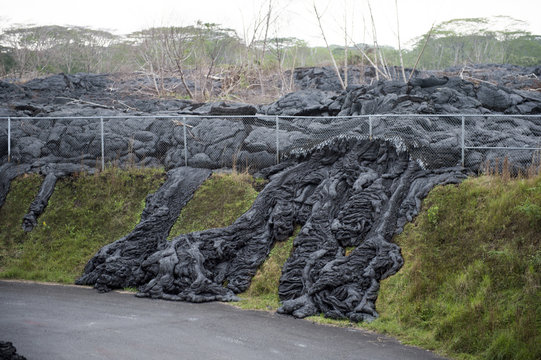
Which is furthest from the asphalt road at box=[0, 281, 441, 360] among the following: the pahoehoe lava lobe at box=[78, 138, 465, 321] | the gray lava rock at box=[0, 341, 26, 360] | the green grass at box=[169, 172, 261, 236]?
the green grass at box=[169, 172, 261, 236]

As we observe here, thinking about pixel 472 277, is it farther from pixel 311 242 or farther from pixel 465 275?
pixel 311 242

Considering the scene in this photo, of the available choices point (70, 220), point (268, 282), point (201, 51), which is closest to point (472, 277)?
point (268, 282)

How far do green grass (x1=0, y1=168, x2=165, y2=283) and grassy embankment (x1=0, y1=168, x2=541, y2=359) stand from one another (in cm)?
13

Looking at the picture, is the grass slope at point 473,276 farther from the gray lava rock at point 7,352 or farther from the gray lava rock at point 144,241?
the gray lava rock at point 144,241

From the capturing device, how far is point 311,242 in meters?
12.0

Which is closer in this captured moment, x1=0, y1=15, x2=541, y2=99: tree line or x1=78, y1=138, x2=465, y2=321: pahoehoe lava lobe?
x1=78, y1=138, x2=465, y2=321: pahoehoe lava lobe

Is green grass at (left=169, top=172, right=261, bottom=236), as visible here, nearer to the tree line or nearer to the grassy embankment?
the grassy embankment

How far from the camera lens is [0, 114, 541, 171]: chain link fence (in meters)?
12.9

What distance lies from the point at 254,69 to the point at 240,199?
16360mm

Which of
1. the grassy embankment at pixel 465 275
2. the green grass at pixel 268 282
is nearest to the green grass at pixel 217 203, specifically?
the grassy embankment at pixel 465 275

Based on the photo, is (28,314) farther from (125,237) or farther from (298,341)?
(298,341)

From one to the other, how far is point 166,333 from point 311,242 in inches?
167

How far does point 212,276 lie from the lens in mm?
12281

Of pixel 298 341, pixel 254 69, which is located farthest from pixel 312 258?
pixel 254 69
